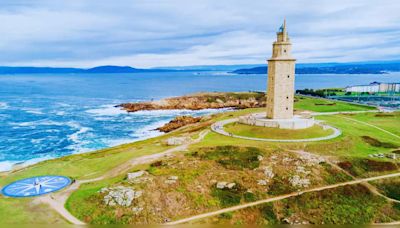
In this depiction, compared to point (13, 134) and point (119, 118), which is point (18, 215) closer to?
point (13, 134)

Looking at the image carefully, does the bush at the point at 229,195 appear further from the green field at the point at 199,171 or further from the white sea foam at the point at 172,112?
the white sea foam at the point at 172,112

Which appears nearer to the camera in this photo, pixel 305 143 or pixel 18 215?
pixel 18 215

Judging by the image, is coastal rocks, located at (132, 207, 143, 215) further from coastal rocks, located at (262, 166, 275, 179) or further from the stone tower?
the stone tower

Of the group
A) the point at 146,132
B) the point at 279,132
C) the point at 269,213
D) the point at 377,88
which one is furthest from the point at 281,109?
the point at 377,88

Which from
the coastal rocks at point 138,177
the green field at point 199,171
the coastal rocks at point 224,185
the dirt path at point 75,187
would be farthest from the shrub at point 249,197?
the dirt path at point 75,187

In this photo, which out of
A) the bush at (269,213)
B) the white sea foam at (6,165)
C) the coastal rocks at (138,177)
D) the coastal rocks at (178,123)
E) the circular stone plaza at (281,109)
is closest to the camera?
the bush at (269,213)

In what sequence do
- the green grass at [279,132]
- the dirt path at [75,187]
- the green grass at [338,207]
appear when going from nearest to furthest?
the dirt path at [75,187]
the green grass at [338,207]
the green grass at [279,132]

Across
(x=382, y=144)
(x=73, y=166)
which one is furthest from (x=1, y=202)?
(x=382, y=144)

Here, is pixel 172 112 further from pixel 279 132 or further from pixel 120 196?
pixel 120 196
